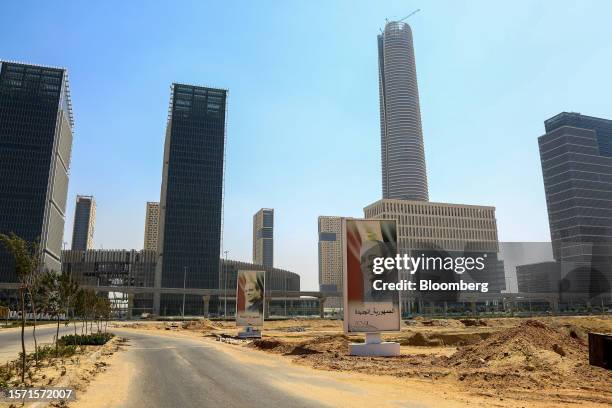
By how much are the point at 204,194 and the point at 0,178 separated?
78.1 meters

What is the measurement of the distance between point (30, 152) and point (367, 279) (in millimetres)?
188035

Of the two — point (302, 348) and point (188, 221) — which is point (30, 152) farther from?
point (302, 348)

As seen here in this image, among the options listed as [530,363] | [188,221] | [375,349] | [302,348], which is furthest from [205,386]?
[188,221]

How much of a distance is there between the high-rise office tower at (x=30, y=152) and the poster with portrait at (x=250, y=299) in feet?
470

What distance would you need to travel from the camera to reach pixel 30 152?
180 m

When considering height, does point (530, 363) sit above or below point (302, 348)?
above

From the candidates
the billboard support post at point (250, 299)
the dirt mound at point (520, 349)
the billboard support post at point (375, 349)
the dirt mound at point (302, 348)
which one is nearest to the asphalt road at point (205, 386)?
the dirt mound at point (302, 348)

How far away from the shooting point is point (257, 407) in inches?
543

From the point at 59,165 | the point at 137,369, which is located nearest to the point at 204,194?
the point at 59,165

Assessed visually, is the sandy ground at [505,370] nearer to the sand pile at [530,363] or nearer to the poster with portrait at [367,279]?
the sand pile at [530,363]

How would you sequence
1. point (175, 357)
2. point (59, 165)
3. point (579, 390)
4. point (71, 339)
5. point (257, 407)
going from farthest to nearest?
point (59, 165) → point (71, 339) → point (175, 357) → point (579, 390) → point (257, 407)

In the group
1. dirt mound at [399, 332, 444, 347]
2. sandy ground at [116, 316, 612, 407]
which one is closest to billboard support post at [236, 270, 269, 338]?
dirt mound at [399, 332, 444, 347]

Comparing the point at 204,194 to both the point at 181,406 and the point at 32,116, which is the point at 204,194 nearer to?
the point at 32,116

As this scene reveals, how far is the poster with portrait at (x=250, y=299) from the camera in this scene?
54438 millimetres
